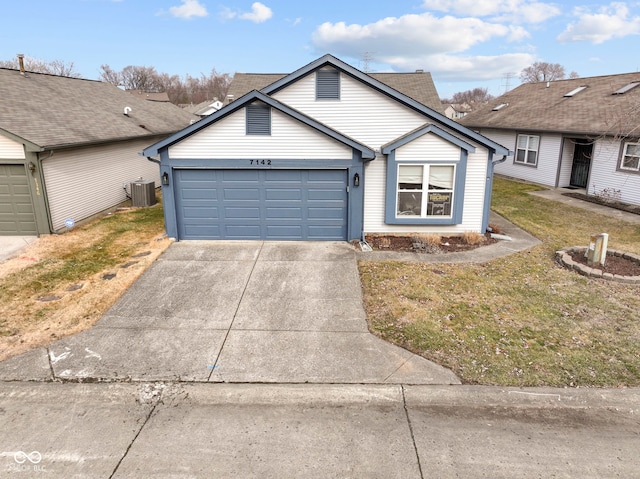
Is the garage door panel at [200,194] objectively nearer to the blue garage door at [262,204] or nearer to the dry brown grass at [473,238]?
the blue garage door at [262,204]

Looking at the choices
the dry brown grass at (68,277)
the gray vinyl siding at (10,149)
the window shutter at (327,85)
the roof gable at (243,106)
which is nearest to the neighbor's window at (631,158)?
the roof gable at (243,106)

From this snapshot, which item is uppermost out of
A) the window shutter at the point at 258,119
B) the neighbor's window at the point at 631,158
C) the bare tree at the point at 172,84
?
the bare tree at the point at 172,84

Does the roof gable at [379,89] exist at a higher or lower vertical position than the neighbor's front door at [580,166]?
higher

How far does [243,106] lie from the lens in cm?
1146

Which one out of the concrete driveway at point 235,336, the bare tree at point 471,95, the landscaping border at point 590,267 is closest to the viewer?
the concrete driveway at point 235,336

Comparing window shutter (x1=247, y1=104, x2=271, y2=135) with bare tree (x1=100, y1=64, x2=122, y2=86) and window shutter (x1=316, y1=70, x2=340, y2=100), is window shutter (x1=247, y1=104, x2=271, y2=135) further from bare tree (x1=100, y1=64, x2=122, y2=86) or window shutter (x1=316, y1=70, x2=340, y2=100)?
bare tree (x1=100, y1=64, x2=122, y2=86)

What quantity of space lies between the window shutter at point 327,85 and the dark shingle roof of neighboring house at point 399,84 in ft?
33.0

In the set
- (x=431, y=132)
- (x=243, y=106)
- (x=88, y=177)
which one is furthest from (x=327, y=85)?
(x=88, y=177)

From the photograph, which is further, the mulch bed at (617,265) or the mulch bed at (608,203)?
the mulch bed at (608,203)

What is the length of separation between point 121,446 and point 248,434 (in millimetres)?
1485

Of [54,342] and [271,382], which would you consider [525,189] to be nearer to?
[271,382]

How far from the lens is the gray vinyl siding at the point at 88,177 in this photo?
13297 mm

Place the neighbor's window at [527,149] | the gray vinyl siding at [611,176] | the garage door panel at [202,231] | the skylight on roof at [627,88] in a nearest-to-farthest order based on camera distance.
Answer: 1. the garage door panel at [202,231]
2. the gray vinyl siding at [611,176]
3. the skylight on roof at [627,88]
4. the neighbor's window at [527,149]

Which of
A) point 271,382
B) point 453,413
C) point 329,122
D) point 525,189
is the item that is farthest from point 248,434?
point 525,189
